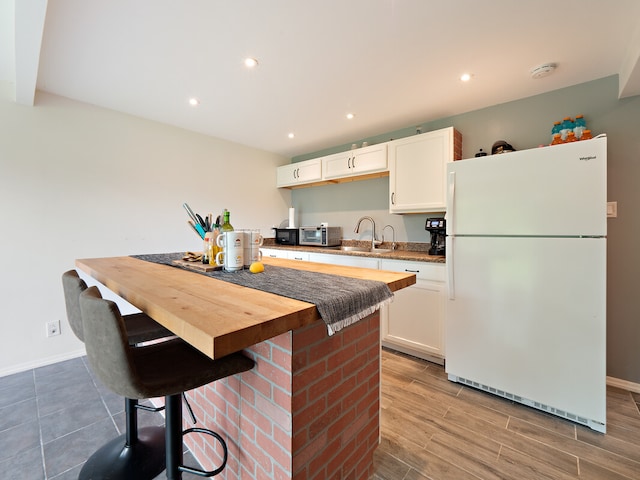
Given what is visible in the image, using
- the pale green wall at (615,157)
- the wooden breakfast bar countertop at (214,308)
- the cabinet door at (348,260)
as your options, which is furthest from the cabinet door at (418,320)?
the wooden breakfast bar countertop at (214,308)

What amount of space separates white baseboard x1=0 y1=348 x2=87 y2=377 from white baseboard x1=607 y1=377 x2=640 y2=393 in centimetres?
436

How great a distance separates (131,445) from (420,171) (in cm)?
287

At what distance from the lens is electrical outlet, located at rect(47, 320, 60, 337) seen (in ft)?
7.76

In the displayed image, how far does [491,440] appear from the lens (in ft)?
4.93

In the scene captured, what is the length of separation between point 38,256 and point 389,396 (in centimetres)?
301

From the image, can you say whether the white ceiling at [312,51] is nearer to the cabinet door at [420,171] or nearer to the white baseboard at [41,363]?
the cabinet door at [420,171]

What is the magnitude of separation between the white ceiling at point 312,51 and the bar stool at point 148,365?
152 centimetres

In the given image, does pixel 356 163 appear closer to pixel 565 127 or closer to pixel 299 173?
pixel 299 173

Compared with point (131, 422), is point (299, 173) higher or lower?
higher

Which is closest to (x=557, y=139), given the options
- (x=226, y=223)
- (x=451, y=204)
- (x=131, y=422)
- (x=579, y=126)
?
(x=579, y=126)

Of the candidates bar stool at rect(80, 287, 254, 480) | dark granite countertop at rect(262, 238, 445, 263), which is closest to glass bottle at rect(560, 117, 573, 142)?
dark granite countertop at rect(262, 238, 445, 263)

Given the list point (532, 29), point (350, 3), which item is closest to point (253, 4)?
point (350, 3)

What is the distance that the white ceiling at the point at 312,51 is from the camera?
4.72 ft

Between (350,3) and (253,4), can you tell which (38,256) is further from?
(350,3)
